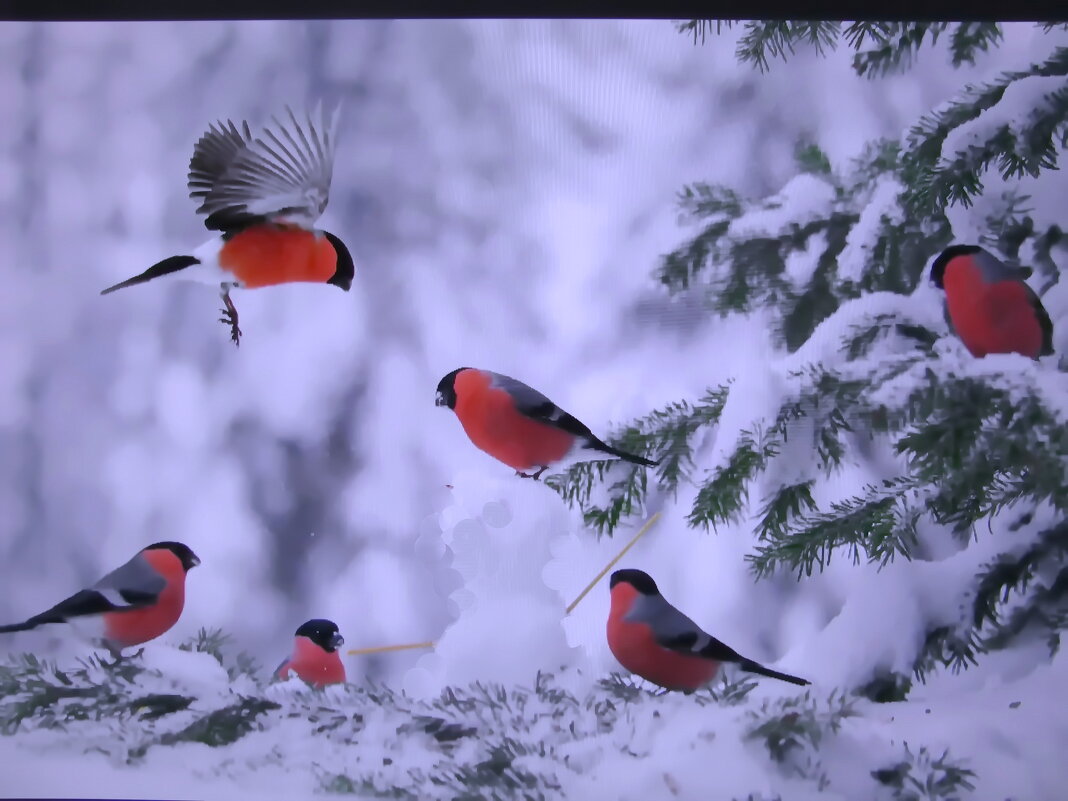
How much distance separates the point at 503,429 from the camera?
1.00 metres

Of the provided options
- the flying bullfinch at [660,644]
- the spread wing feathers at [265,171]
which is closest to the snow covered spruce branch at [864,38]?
the spread wing feathers at [265,171]

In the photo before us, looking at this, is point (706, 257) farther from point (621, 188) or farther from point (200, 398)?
point (200, 398)

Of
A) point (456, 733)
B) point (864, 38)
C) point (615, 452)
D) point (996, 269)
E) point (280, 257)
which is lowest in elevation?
point (456, 733)

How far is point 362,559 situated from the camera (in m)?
1.01

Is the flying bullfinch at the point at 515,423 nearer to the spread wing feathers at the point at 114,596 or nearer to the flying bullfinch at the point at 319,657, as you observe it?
the flying bullfinch at the point at 319,657

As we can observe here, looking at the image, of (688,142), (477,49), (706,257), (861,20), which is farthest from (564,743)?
(861,20)

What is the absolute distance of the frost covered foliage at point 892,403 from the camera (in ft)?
3.13

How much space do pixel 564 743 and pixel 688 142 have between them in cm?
71

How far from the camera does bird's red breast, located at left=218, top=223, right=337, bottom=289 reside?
1.03 meters

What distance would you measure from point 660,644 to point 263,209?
0.68 meters

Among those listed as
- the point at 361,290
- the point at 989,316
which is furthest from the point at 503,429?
the point at 989,316

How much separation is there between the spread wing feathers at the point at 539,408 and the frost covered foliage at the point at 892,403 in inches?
1.9

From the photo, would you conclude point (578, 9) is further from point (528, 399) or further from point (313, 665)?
point (313, 665)

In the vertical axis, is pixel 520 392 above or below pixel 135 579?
above
